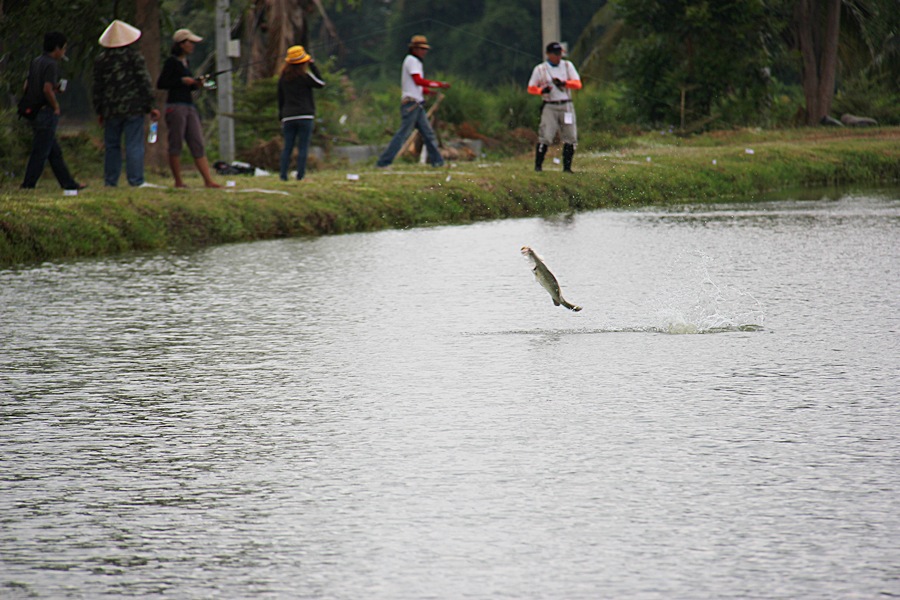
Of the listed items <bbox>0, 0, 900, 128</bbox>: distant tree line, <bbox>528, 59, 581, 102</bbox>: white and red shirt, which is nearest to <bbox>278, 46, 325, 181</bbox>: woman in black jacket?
<bbox>528, 59, 581, 102</bbox>: white and red shirt

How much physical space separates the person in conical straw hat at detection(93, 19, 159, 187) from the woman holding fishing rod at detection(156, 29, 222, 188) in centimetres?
26

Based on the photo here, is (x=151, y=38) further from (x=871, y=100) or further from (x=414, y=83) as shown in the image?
(x=871, y=100)

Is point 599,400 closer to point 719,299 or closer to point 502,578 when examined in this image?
point 502,578

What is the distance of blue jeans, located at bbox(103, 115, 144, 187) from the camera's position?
56.8 ft

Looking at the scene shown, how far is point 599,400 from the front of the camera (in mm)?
7000

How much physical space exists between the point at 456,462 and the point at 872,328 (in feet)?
13.1

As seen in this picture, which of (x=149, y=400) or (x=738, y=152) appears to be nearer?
(x=149, y=400)

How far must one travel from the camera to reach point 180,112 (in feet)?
57.7

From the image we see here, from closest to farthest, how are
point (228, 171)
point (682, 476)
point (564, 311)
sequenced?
point (682, 476), point (564, 311), point (228, 171)

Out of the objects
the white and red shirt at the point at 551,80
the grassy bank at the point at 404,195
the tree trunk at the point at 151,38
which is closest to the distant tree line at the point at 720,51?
the tree trunk at the point at 151,38

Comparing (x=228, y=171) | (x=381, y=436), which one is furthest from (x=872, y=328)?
(x=228, y=171)

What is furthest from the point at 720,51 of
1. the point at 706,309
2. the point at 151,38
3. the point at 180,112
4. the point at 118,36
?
the point at 706,309

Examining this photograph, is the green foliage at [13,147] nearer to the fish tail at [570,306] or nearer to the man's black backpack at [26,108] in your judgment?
the man's black backpack at [26,108]

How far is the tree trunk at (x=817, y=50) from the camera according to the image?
35906mm
